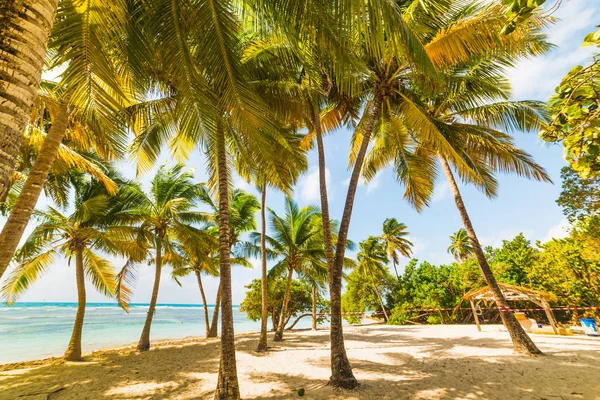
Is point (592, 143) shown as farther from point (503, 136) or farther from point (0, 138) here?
point (503, 136)

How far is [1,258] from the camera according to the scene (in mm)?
3400

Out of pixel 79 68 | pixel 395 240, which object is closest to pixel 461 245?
pixel 395 240

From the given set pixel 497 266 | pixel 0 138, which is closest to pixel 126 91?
pixel 0 138

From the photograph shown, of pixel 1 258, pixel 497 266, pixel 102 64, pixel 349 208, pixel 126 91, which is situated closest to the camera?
pixel 102 64

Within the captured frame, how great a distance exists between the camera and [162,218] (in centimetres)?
1175

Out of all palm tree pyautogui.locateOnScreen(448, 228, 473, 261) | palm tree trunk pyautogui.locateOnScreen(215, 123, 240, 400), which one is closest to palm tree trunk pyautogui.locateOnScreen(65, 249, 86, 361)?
palm tree trunk pyautogui.locateOnScreen(215, 123, 240, 400)

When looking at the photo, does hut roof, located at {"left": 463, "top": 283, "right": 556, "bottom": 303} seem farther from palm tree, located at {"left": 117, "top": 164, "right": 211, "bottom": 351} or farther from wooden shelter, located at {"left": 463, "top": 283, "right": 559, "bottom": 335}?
palm tree, located at {"left": 117, "top": 164, "right": 211, "bottom": 351}

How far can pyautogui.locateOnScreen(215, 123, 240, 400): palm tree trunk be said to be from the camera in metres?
4.93

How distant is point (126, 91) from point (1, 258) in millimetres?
3721

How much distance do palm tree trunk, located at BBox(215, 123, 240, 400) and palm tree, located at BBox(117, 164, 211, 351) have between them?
217 inches

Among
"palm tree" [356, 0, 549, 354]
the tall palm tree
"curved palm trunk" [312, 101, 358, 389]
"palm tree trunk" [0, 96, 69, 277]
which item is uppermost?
"palm tree" [356, 0, 549, 354]

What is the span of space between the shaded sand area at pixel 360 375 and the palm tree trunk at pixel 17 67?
585cm

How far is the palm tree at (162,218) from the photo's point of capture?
11039 millimetres

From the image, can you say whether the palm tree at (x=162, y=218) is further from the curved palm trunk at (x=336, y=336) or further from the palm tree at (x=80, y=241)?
the curved palm trunk at (x=336, y=336)
